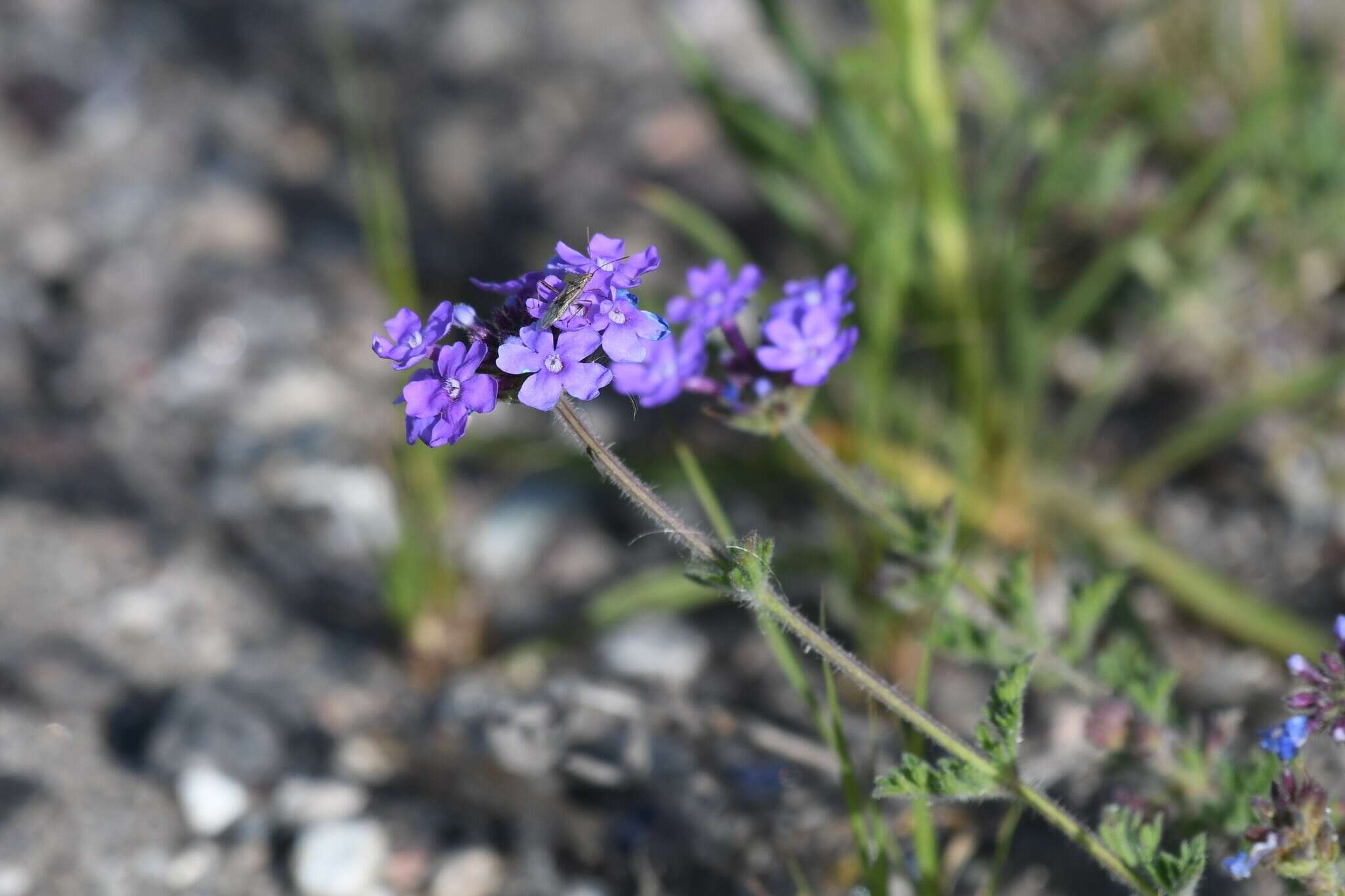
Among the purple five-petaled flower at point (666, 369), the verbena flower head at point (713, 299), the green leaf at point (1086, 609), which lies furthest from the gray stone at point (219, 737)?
the green leaf at point (1086, 609)

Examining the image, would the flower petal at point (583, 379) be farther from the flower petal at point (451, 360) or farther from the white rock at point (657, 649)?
Result: the white rock at point (657, 649)

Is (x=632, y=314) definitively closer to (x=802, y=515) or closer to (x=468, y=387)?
(x=468, y=387)

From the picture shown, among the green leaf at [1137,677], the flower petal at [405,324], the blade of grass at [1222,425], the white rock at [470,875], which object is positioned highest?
the blade of grass at [1222,425]

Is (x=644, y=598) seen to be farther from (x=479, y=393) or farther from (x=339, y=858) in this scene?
(x=479, y=393)

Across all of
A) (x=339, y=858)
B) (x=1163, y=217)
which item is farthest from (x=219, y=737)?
(x=1163, y=217)

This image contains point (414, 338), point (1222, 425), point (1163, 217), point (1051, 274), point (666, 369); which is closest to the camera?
point (414, 338)

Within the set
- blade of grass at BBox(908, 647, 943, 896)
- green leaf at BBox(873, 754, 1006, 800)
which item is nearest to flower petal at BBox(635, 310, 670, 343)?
green leaf at BBox(873, 754, 1006, 800)
